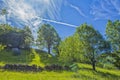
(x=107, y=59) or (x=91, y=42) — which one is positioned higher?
(x=91, y=42)

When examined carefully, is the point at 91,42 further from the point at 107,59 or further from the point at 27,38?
the point at 27,38

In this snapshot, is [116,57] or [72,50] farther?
[72,50]

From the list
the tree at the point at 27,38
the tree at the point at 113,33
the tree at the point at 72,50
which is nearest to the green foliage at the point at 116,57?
the tree at the point at 113,33

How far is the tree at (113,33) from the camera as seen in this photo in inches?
4114

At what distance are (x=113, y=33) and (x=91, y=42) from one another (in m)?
12.6

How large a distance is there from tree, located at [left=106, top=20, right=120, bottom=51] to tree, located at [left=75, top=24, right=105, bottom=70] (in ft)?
25.5

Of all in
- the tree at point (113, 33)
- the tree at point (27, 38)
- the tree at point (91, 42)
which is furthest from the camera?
the tree at point (27, 38)

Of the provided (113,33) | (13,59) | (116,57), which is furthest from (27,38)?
(116,57)

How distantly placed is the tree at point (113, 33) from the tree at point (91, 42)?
7.78m

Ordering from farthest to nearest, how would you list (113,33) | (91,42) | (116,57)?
(113,33) → (116,57) → (91,42)

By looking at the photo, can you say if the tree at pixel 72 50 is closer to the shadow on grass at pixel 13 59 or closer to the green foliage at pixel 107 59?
the green foliage at pixel 107 59

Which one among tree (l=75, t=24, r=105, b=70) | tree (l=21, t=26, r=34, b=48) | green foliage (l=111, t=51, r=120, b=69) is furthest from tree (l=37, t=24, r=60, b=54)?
tree (l=75, t=24, r=105, b=70)

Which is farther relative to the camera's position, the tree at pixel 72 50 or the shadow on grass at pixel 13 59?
the tree at pixel 72 50

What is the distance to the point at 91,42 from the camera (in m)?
96.4
